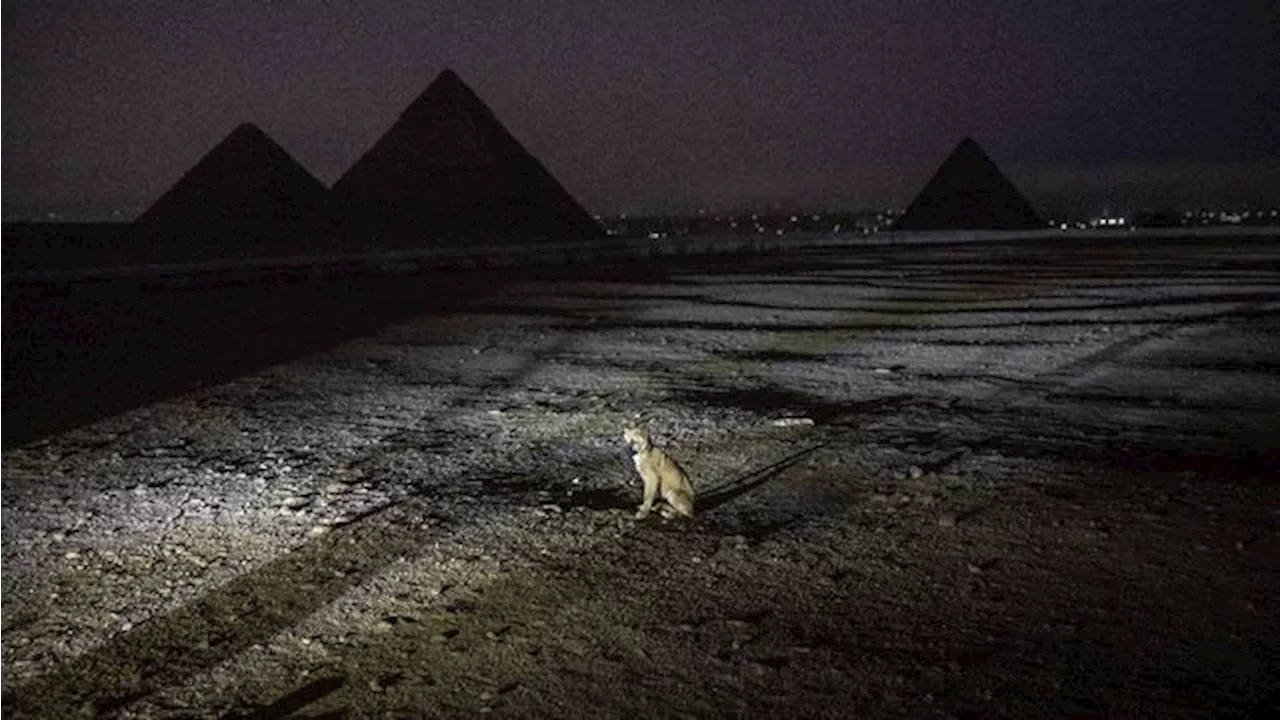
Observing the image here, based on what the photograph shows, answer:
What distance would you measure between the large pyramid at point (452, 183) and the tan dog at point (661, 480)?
59797mm

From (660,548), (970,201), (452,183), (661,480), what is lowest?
(660,548)

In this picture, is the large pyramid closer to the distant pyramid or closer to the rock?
the distant pyramid

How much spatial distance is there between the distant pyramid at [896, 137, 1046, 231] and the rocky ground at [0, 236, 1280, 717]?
289 ft

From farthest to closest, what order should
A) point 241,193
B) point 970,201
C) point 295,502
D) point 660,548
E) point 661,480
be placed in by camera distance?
point 970,201, point 241,193, point 295,502, point 661,480, point 660,548

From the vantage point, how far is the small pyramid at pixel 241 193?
6838 cm

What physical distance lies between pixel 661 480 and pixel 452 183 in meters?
66.6

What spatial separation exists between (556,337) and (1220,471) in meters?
8.87

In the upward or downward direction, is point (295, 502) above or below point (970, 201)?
below

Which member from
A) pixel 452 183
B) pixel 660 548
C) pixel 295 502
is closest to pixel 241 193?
pixel 452 183

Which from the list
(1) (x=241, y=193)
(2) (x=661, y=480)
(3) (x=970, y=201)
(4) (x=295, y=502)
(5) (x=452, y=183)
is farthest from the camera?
(3) (x=970, y=201)

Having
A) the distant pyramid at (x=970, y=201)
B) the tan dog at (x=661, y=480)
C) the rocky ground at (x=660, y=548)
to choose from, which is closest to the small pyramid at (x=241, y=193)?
the distant pyramid at (x=970, y=201)

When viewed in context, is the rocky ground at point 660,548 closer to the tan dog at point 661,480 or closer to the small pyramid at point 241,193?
the tan dog at point 661,480

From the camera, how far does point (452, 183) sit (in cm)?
6912

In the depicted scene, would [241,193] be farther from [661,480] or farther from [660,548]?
[660,548]
